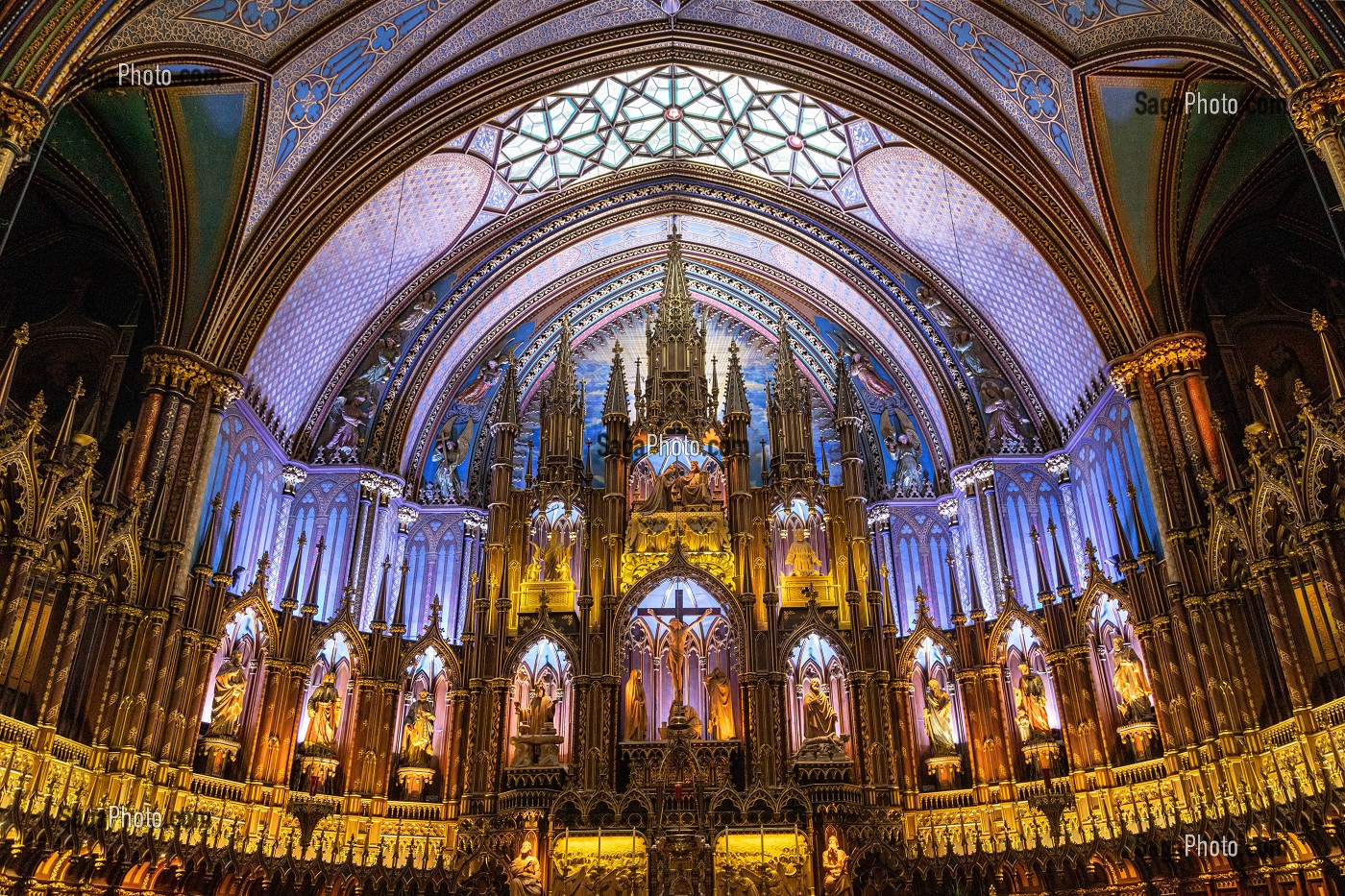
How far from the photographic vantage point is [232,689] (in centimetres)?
1847

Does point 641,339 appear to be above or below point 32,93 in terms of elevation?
above

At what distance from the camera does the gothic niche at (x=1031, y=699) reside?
19.0m

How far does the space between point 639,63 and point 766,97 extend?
3.54 meters

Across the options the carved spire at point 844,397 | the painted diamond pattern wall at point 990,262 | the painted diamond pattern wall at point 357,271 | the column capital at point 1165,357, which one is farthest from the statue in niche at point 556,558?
the column capital at point 1165,357

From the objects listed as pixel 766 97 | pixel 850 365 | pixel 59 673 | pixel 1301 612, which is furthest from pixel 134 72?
pixel 1301 612

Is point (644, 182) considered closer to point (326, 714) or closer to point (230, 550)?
point (230, 550)

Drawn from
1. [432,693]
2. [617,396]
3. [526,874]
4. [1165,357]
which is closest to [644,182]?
[617,396]

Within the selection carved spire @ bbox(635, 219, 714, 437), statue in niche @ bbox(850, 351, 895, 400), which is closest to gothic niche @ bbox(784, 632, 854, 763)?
carved spire @ bbox(635, 219, 714, 437)

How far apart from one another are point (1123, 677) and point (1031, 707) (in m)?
2.01

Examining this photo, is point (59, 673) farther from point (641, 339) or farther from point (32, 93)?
point (641, 339)

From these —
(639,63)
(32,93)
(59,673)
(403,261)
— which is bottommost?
(59,673)

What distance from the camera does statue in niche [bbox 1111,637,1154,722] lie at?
1797 cm

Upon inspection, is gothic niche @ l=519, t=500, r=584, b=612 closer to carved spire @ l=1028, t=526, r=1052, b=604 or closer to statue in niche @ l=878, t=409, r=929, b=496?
statue in niche @ l=878, t=409, r=929, b=496

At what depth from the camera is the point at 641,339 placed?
29328 millimetres
